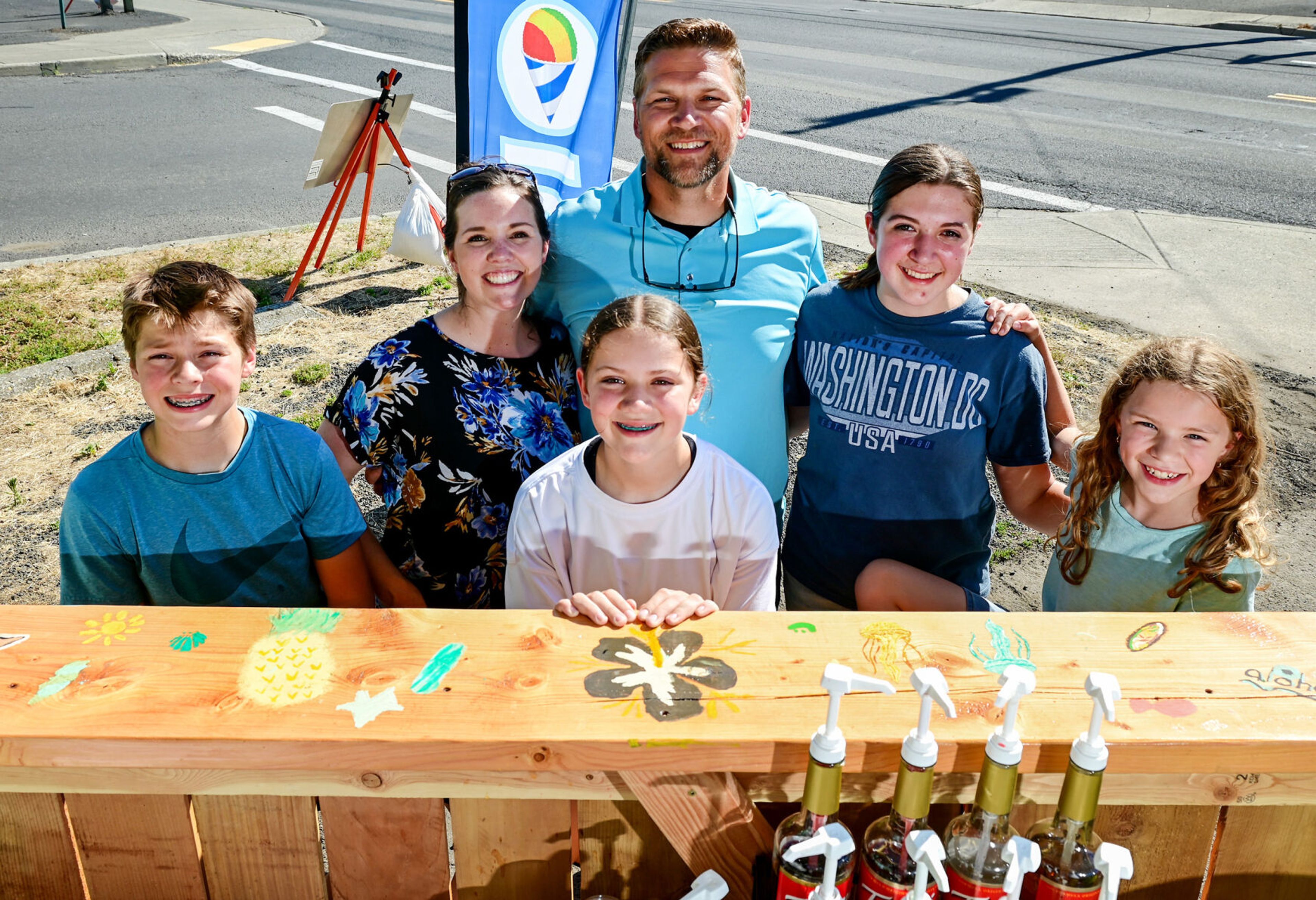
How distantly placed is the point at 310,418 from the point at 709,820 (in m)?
4.04

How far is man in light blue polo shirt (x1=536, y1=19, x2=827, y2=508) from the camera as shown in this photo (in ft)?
8.68

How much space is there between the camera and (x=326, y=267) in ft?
22.8

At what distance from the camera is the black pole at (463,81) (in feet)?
13.8

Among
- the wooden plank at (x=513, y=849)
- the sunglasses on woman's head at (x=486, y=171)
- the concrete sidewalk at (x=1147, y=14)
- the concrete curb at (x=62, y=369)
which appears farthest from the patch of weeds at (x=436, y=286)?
the concrete sidewalk at (x=1147, y=14)

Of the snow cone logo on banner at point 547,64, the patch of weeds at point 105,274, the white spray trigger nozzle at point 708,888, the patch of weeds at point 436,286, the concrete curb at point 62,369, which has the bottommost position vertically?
the concrete curb at point 62,369

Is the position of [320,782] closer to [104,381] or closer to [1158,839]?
[1158,839]

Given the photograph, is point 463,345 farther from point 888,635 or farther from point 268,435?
point 888,635

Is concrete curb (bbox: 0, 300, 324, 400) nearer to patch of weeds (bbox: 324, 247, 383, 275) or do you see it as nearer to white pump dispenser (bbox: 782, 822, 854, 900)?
patch of weeds (bbox: 324, 247, 383, 275)

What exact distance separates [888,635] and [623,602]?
0.43 metres

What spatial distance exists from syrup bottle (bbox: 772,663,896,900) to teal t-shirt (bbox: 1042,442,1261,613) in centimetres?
123

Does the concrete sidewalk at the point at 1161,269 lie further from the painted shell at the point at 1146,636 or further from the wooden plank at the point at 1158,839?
the wooden plank at the point at 1158,839

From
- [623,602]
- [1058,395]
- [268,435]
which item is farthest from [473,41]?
[623,602]

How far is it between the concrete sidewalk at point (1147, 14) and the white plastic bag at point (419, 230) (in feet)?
55.8

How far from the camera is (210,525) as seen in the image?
2.16 m
